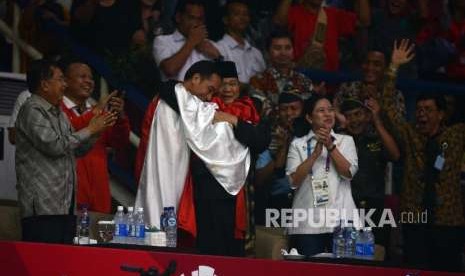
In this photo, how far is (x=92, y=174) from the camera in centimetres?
1326

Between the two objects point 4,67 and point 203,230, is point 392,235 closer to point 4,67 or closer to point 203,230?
point 203,230

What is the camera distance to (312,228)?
44.0 feet

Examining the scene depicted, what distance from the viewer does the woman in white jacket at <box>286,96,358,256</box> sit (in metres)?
13.4

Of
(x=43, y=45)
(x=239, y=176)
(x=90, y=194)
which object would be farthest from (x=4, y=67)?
(x=239, y=176)

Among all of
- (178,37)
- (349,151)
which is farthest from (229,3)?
(349,151)

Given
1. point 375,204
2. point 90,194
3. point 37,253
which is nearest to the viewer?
point 37,253

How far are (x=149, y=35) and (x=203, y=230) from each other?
103 inches

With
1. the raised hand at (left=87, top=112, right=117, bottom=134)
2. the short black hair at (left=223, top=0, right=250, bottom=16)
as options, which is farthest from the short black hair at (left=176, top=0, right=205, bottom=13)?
the raised hand at (left=87, top=112, right=117, bottom=134)

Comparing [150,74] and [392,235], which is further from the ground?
[150,74]

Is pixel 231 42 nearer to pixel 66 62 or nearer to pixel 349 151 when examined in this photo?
pixel 349 151

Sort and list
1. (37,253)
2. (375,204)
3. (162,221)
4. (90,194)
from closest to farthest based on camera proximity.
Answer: (37,253), (162,221), (90,194), (375,204)

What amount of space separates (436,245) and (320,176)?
53.2 inches

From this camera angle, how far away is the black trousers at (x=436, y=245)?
1404cm

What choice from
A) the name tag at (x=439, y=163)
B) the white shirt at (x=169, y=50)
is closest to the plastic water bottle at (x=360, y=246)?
the name tag at (x=439, y=163)
